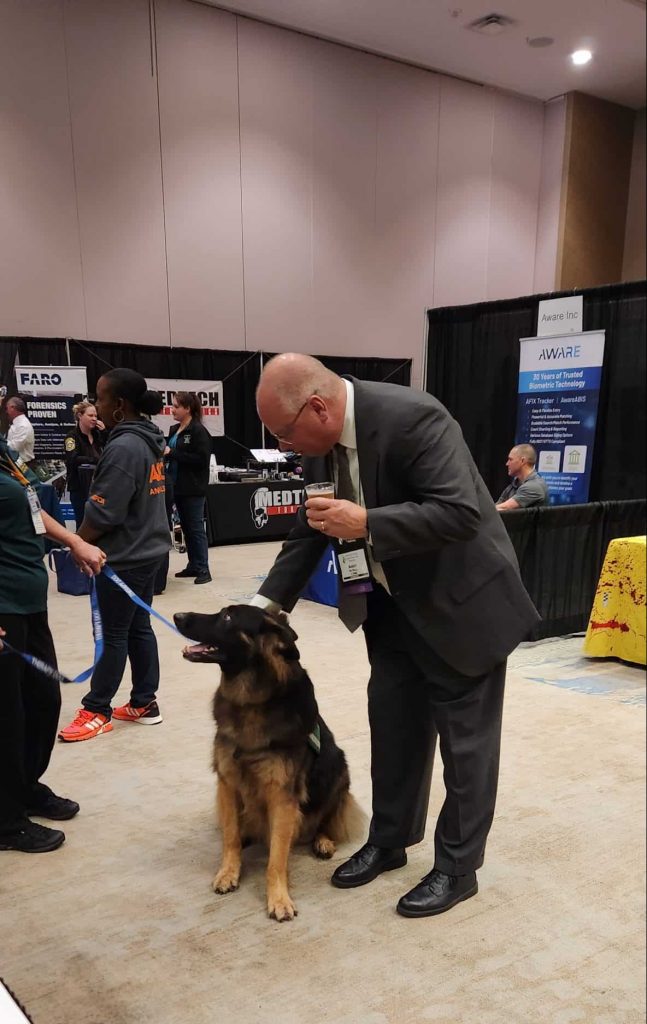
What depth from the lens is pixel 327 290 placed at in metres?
Result: 2.01

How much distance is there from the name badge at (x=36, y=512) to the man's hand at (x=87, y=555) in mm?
80

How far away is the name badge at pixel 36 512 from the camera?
1.61 metres

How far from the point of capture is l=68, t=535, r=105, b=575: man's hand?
1612 mm

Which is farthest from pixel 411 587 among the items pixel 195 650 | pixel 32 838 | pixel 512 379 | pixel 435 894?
pixel 512 379

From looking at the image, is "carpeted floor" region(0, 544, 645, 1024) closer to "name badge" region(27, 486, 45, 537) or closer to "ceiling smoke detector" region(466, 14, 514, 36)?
"name badge" region(27, 486, 45, 537)

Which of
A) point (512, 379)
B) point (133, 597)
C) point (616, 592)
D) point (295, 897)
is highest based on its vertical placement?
point (512, 379)

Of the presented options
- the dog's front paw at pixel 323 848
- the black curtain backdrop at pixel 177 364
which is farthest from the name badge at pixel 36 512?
the dog's front paw at pixel 323 848

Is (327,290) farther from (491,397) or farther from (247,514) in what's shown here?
(491,397)

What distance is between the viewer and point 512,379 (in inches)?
215

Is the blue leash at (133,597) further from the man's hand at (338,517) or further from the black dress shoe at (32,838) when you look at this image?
the black dress shoe at (32,838)

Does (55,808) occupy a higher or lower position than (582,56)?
lower

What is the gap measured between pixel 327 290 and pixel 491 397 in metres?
4.62

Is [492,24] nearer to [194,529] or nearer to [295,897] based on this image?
[194,529]

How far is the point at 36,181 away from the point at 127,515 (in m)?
0.79
